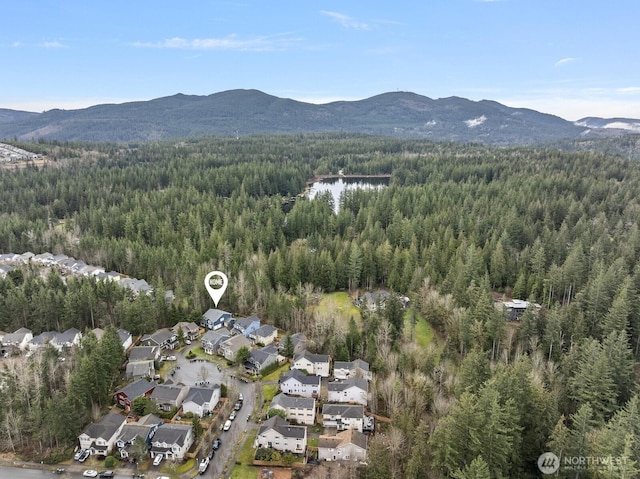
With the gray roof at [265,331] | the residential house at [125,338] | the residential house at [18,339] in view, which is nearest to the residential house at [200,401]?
the gray roof at [265,331]

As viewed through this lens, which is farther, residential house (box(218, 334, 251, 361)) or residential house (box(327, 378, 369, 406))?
residential house (box(218, 334, 251, 361))

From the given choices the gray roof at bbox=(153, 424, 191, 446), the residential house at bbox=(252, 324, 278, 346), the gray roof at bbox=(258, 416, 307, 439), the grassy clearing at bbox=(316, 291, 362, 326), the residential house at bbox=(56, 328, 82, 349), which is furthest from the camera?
the grassy clearing at bbox=(316, 291, 362, 326)

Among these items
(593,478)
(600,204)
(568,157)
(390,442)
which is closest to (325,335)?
(390,442)

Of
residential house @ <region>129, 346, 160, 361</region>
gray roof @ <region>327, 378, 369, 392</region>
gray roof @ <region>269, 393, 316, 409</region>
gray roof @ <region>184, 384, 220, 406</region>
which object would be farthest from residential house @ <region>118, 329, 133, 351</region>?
gray roof @ <region>327, 378, 369, 392</region>

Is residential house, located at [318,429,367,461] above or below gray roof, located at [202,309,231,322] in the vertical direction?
below

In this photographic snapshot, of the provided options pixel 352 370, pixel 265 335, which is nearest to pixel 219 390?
pixel 265 335

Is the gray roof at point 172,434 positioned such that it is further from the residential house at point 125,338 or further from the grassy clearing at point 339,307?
the grassy clearing at point 339,307

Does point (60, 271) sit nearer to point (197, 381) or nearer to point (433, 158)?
point (197, 381)

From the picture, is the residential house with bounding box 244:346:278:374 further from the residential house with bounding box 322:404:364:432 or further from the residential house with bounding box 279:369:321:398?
the residential house with bounding box 322:404:364:432
